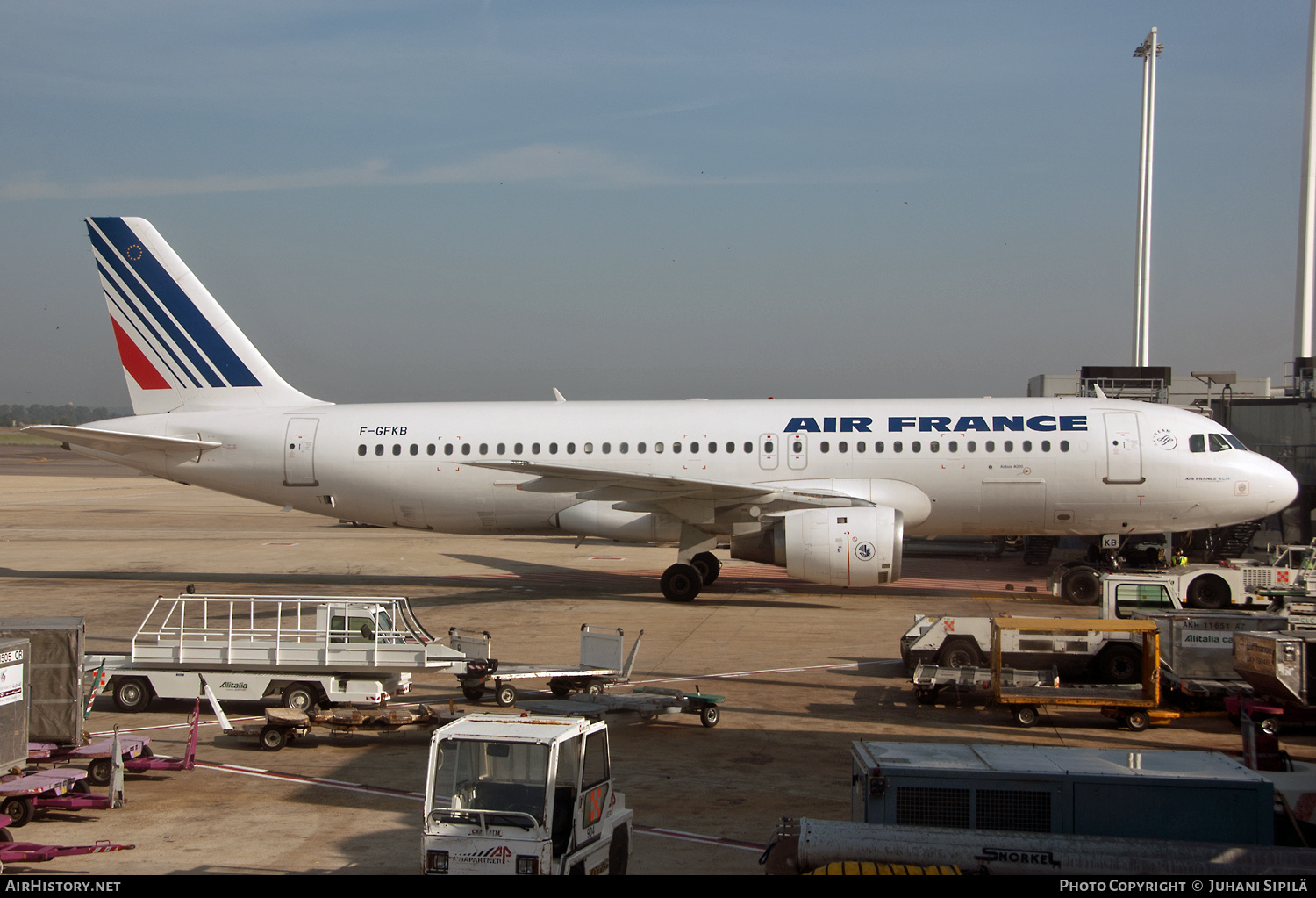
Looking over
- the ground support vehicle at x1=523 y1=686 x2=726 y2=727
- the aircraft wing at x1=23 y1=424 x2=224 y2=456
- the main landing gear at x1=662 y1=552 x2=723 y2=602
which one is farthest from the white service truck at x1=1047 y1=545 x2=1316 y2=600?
the aircraft wing at x1=23 y1=424 x2=224 y2=456

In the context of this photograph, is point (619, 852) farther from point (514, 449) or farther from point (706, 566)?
point (706, 566)

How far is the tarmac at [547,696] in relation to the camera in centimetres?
1028

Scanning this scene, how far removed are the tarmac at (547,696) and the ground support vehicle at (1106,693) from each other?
10.9 inches

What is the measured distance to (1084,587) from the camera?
80.1 feet

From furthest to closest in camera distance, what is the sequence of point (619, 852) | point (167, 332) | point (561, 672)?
point (167, 332), point (561, 672), point (619, 852)

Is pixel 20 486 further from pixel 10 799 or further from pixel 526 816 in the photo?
pixel 526 816

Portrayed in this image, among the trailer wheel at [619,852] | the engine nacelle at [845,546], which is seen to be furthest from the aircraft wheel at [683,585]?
the trailer wheel at [619,852]

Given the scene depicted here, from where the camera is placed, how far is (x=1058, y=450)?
24375mm

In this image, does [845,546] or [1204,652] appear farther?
[845,546]

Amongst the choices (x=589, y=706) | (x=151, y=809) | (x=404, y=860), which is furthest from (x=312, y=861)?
(x=589, y=706)

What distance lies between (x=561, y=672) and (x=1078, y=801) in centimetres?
881

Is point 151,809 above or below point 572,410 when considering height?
below

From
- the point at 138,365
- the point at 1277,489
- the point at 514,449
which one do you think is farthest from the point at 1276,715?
the point at 138,365
